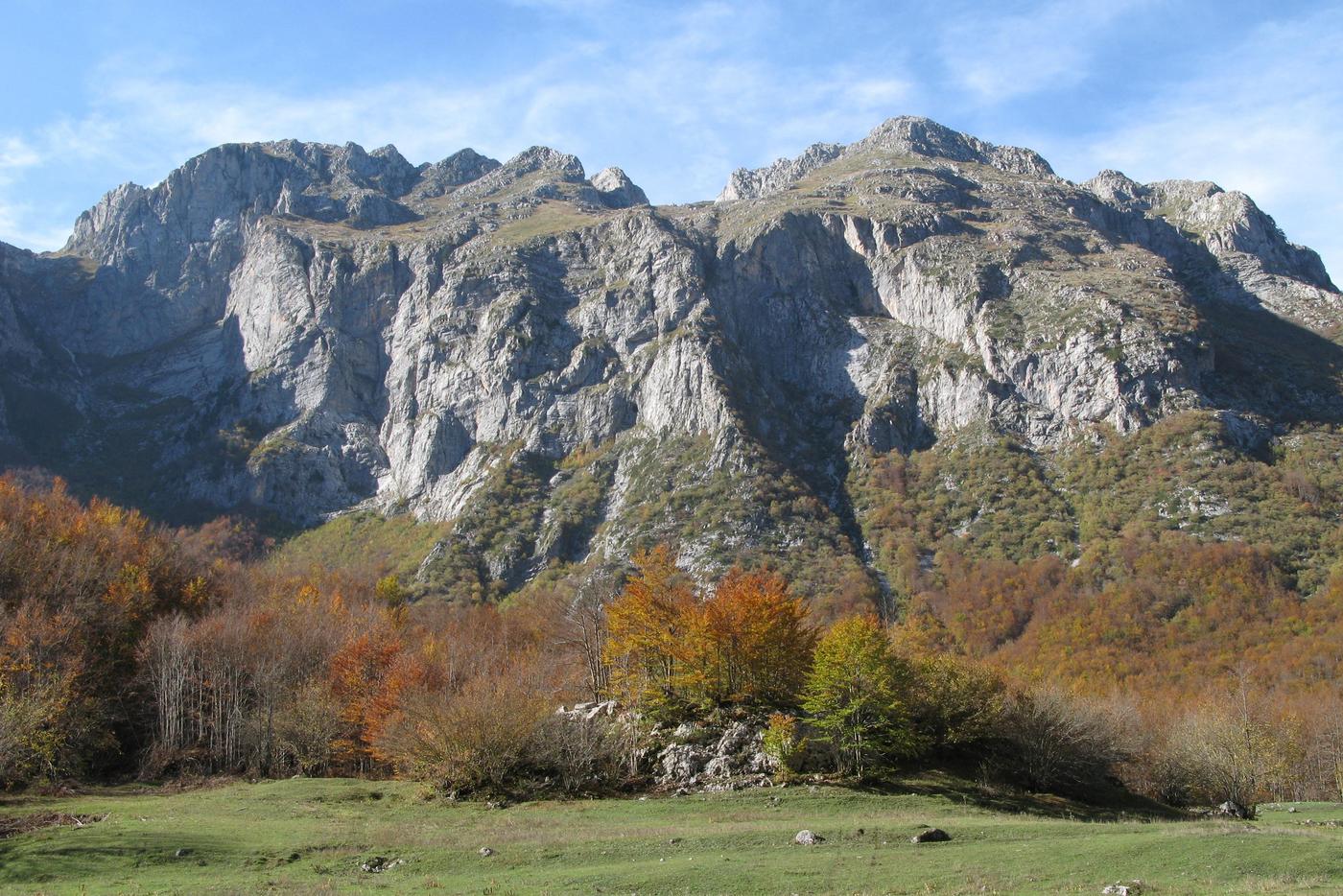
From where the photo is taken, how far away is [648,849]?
29172mm

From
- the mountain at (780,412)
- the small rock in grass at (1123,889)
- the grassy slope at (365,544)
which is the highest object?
the mountain at (780,412)

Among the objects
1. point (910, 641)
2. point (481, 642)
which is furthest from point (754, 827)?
point (481, 642)

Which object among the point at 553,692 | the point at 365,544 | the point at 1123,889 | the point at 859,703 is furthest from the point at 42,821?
the point at 365,544

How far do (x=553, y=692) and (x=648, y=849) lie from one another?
107 feet

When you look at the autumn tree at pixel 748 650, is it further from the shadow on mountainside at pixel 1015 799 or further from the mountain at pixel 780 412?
the mountain at pixel 780 412

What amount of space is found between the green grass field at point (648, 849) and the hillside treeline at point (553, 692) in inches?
173

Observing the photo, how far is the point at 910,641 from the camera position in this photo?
206 ft

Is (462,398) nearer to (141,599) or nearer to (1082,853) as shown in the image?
(141,599)

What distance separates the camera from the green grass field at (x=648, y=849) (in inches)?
934

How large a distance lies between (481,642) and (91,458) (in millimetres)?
148364

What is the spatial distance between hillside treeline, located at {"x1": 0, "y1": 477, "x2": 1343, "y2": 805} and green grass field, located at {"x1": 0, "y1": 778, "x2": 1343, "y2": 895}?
4.40 metres

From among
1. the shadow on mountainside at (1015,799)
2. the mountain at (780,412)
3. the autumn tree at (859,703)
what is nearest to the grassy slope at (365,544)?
the mountain at (780,412)

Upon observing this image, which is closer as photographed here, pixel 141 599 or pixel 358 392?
pixel 141 599

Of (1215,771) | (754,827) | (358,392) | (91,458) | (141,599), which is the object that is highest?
(358,392)
